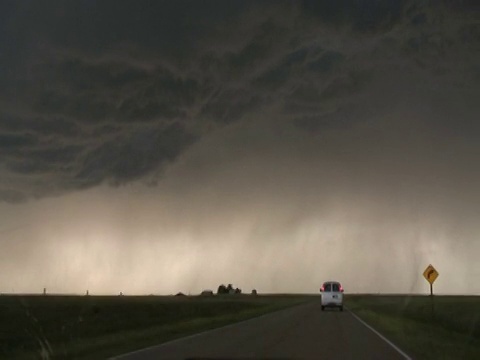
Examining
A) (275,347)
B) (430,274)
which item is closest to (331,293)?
(430,274)

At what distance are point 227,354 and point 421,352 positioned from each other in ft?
19.4

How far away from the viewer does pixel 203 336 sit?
26875mm

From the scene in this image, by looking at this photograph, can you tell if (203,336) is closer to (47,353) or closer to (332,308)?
(47,353)

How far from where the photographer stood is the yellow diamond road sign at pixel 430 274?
41656 millimetres

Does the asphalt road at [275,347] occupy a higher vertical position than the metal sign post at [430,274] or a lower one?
lower

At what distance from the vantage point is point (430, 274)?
41938 mm

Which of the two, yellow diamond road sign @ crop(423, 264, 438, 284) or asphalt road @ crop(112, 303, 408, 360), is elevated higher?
yellow diamond road sign @ crop(423, 264, 438, 284)

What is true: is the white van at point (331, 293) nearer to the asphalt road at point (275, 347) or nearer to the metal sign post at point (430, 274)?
the metal sign post at point (430, 274)

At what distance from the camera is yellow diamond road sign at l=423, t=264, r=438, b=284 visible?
41.7m

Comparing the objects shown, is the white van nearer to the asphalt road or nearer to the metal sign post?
the metal sign post

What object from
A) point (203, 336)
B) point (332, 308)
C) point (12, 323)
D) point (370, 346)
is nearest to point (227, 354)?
point (370, 346)

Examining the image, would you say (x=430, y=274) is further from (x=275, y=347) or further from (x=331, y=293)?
(x=275, y=347)

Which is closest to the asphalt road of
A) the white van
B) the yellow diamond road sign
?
the yellow diamond road sign

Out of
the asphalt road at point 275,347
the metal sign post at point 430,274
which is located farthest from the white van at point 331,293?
the asphalt road at point 275,347
